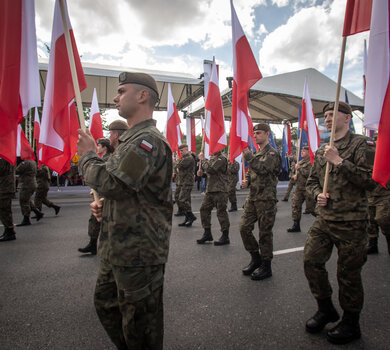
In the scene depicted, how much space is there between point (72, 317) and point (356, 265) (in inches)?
102

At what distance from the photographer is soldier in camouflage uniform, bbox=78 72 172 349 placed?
144 centimetres

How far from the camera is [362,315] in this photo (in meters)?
2.51

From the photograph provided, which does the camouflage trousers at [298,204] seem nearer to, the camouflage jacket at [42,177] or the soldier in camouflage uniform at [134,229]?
the soldier in camouflage uniform at [134,229]

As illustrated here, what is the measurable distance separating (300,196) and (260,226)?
331 cm

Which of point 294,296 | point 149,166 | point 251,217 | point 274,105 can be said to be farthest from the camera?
point 274,105

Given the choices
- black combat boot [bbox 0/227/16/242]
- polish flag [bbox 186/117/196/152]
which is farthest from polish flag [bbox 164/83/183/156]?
polish flag [bbox 186/117/196/152]

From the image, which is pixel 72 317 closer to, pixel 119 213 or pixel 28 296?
pixel 28 296

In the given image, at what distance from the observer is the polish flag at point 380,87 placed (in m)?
1.93

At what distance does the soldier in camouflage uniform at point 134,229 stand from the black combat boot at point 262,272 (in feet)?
6.70

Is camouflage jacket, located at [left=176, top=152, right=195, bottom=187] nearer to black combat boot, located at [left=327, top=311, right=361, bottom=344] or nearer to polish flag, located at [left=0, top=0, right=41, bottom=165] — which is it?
black combat boot, located at [left=327, top=311, right=361, bottom=344]

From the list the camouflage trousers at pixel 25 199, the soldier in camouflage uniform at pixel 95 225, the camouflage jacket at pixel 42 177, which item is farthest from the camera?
the camouflage jacket at pixel 42 177

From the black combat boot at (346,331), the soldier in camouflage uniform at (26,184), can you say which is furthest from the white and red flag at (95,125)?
the black combat boot at (346,331)

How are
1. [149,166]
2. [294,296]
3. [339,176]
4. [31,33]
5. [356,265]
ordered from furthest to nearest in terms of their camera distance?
[294,296] < [339,176] < [356,265] < [31,33] < [149,166]

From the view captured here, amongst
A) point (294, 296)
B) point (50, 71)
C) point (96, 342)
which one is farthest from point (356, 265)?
point (50, 71)
